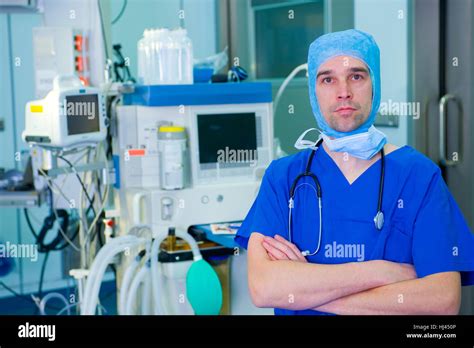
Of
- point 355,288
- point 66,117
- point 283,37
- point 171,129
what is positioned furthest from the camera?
point 283,37

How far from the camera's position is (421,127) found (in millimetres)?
2648

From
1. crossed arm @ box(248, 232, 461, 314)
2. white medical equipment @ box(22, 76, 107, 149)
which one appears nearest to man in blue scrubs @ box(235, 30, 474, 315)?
crossed arm @ box(248, 232, 461, 314)

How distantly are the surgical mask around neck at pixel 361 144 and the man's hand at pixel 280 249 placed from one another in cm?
20

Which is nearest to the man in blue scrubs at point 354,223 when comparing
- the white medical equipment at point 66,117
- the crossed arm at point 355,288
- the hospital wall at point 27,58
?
the crossed arm at point 355,288

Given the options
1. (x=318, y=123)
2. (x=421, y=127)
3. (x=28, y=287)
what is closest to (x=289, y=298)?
(x=318, y=123)

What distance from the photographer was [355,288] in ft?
4.17

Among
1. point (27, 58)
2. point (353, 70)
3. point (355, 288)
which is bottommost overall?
point (355, 288)

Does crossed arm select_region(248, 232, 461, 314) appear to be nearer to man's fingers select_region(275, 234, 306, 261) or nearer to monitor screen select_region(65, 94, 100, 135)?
man's fingers select_region(275, 234, 306, 261)

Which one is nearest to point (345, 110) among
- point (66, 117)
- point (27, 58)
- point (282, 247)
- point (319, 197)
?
point (319, 197)

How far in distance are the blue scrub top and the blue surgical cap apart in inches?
3.0

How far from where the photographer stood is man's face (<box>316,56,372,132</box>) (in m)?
1.33

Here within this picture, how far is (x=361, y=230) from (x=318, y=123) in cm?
21

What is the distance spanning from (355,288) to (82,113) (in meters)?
1.15

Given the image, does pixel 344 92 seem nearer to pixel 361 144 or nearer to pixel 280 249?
pixel 361 144
